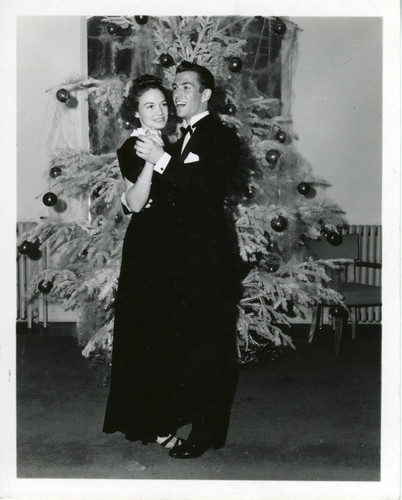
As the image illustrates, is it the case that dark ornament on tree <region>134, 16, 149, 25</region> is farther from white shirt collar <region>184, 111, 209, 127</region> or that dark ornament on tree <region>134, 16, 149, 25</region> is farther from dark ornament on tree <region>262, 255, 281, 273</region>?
dark ornament on tree <region>262, 255, 281, 273</region>

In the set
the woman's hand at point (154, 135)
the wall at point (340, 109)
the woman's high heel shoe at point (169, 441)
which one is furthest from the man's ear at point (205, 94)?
the wall at point (340, 109)

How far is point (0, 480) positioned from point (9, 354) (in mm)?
514

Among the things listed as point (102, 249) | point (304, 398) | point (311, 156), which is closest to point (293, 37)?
point (311, 156)

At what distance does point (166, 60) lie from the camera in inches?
153

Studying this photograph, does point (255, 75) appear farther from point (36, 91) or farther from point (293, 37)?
point (36, 91)

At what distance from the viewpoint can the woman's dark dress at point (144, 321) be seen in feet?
8.27

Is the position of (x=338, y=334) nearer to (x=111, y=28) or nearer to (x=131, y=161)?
(x=131, y=161)

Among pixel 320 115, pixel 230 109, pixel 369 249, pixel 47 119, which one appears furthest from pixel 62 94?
pixel 369 249

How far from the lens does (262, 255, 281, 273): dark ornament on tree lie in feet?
14.5

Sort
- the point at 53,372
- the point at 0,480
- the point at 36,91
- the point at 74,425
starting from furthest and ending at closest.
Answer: the point at 36,91 < the point at 53,372 < the point at 74,425 < the point at 0,480

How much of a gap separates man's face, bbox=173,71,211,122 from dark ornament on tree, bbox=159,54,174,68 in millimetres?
1417

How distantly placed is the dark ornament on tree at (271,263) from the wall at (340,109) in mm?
1384

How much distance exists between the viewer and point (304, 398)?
346 cm

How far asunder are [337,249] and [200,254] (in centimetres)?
290
